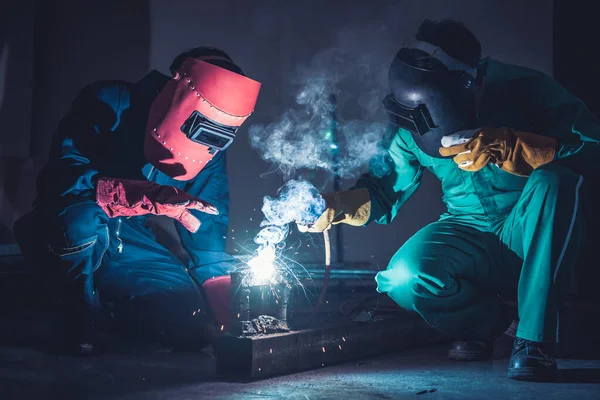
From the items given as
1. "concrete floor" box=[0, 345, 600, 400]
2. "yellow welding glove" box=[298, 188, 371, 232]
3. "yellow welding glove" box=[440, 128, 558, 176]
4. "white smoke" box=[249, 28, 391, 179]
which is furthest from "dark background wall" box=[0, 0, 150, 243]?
"yellow welding glove" box=[440, 128, 558, 176]

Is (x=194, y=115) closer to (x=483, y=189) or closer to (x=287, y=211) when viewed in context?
(x=287, y=211)

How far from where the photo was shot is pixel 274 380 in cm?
302

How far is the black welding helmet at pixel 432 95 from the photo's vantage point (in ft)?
11.0

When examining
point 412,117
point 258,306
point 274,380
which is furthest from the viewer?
point 412,117

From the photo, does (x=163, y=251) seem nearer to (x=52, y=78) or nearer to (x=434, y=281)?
(x=434, y=281)

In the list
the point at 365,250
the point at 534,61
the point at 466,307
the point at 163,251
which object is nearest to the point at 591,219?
the point at 534,61

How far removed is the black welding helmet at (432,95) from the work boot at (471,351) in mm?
901

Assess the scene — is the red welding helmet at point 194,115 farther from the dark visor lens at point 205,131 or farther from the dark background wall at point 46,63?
the dark background wall at point 46,63

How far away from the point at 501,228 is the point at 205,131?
1510 millimetres

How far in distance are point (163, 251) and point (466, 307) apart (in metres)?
1.77

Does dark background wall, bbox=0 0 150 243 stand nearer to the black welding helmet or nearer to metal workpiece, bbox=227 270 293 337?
the black welding helmet

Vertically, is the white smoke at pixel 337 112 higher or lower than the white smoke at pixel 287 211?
higher

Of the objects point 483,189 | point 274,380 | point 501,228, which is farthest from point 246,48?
point 274,380

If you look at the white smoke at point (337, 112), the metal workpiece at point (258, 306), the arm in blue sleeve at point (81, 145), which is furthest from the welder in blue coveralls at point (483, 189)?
the white smoke at point (337, 112)
